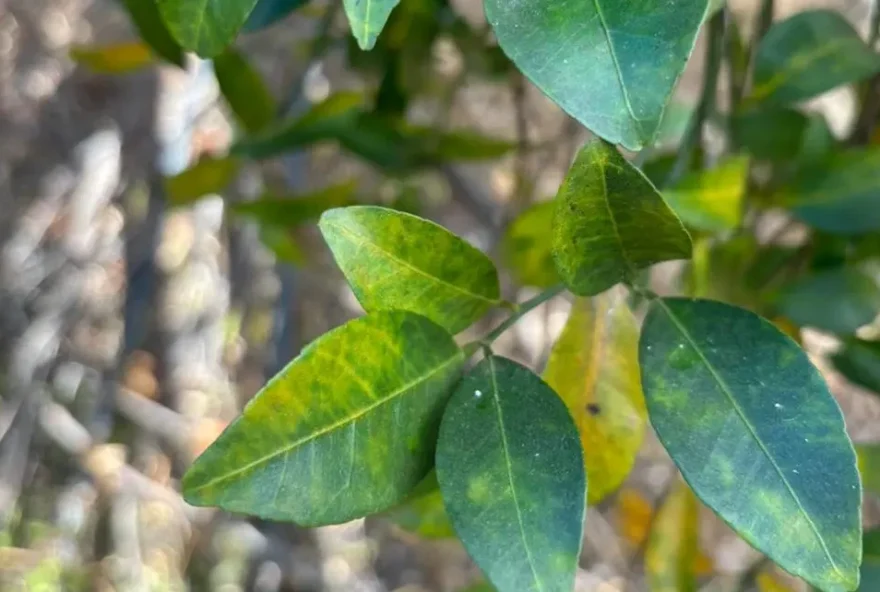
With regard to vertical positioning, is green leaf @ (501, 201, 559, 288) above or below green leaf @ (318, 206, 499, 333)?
below

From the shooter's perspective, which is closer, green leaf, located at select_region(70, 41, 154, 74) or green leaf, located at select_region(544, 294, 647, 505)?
green leaf, located at select_region(544, 294, 647, 505)

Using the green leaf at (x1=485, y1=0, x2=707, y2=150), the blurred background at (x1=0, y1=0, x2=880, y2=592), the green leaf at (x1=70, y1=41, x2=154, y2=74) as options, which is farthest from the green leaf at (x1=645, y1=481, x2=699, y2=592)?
the blurred background at (x1=0, y1=0, x2=880, y2=592)

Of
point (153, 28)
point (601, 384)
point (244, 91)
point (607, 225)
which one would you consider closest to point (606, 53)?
point (607, 225)

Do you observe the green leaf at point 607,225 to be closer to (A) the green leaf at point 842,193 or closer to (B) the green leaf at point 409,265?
(B) the green leaf at point 409,265

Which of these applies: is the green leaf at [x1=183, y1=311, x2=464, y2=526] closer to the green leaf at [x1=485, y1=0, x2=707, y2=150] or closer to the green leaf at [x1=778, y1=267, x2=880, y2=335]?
the green leaf at [x1=485, y1=0, x2=707, y2=150]

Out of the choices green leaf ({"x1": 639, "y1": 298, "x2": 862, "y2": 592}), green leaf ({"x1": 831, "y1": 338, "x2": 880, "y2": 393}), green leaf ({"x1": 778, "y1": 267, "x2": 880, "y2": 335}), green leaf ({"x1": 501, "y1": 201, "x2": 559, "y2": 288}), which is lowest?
green leaf ({"x1": 831, "y1": 338, "x2": 880, "y2": 393})

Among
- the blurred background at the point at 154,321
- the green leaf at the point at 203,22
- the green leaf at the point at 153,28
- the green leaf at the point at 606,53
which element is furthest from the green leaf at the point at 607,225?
the blurred background at the point at 154,321

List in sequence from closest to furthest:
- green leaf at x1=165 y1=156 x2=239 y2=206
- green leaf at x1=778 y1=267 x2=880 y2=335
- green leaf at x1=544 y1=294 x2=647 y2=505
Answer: green leaf at x1=544 y1=294 x2=647 y2=505 → green leaf at x1=778 y1=267 x2=880 y2=335 → green leaf at x1=165 y1=156 x2=239 y2=206

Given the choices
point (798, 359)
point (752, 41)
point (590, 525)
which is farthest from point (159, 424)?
point (798, 359)

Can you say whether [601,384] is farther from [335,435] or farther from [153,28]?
[153,28]
